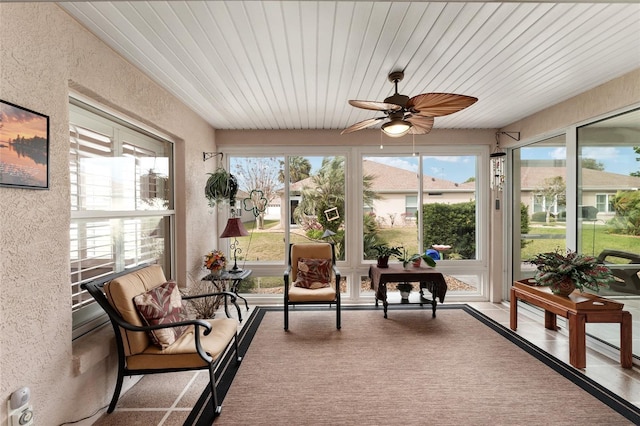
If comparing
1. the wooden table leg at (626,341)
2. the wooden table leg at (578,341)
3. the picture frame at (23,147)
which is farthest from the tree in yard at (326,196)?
the picture frame at (23,147)

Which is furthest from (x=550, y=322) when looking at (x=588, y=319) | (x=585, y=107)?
(x=585, y=107)

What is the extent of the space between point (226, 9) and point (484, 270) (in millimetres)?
4601

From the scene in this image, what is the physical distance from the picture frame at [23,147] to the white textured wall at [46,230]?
0.15ft

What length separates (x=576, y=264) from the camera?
2.75 meters

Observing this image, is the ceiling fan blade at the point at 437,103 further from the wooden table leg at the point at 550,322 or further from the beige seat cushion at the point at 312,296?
the wooden table leg at the point at 550,322

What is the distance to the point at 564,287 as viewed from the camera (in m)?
2.80

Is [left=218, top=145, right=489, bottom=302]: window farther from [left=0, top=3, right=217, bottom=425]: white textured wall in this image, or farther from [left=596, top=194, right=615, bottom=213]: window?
[left=0, top=3, right=217, bottom=425]: white textured wall

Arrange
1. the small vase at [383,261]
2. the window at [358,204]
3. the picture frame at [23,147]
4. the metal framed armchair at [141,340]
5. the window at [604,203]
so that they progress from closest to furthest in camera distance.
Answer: the picture frame at [23,147] < the metal framed armchair at [141,340] < the window at [604,203] < the small vase at [383,261] < the window at [358,204]

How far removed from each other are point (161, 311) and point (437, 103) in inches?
98.9

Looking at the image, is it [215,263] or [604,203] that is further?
[215,263]

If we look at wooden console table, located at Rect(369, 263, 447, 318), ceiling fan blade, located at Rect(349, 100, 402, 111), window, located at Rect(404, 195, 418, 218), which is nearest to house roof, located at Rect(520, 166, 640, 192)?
window, located at Rect(404, 195, 418, 218)

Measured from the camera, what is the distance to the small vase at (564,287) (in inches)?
109

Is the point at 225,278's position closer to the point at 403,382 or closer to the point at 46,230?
the point at 46,230

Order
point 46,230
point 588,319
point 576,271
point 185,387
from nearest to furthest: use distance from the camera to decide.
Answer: point 46,230 < point 185,387 < point 588,319 < point 576,271
